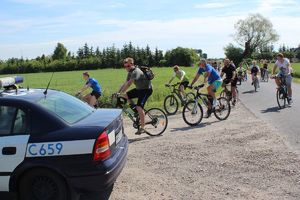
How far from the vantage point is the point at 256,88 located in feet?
84.2

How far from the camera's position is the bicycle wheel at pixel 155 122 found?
36.5 feet

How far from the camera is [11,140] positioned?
5.41m

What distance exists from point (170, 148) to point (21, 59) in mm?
129366

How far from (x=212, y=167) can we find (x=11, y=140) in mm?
3416

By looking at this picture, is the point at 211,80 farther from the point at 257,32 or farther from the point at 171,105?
the point at 257,32

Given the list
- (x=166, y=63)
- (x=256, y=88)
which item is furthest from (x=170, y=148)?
(x=166, y=63)

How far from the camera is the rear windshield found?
564 centimetres

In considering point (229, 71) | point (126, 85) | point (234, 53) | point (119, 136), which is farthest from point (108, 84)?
point (234, 53)

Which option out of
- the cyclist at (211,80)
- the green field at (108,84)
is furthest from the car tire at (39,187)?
the green field at (108,84)

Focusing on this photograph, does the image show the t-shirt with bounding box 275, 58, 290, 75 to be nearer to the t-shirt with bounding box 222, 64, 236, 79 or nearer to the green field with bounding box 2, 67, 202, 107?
the t-shirt with bounding box 222, 64, 236, 79

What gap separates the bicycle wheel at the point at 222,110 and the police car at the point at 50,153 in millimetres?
7966

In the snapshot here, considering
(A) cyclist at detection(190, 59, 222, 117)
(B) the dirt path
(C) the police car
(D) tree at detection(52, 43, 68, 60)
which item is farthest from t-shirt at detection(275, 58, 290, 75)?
(D) tree at detection(52, 43, 68, 60)

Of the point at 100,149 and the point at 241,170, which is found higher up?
the point at 100,149

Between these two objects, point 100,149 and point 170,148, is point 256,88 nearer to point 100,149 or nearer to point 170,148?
point 170,148
